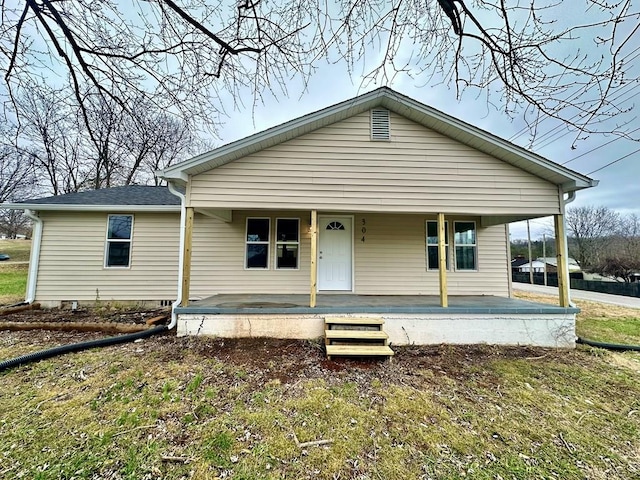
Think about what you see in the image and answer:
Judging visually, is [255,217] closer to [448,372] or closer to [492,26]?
[448,372]

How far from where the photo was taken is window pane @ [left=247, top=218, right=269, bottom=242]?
736cm

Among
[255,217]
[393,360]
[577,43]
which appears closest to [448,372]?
[393,360]

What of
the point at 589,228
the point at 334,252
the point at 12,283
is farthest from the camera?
the point at 589,228

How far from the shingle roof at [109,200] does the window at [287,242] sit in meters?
2.79

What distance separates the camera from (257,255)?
289 inches

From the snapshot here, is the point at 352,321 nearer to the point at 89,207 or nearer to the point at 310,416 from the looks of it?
the point at 310,416

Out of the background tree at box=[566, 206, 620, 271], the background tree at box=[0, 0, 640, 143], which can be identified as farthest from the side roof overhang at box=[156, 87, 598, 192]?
the background tree at box=[566, 206, 620, 271]

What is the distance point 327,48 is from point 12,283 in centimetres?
1729

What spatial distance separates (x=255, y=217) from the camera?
7.36 metres

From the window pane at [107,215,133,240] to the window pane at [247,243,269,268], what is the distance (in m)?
3.26

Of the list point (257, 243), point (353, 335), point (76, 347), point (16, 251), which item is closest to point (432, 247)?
point (353, 335)

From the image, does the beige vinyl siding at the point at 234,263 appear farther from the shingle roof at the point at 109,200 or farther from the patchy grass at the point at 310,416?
the patchy grass at the point at 310,416

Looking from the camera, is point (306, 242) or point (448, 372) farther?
point (306, 242)

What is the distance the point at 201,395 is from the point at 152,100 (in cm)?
399
